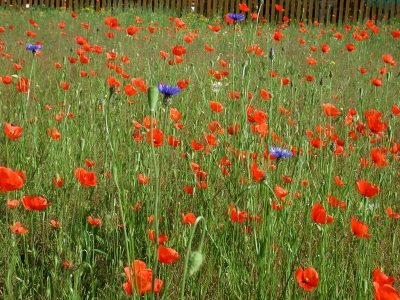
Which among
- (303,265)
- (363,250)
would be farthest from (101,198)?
(363,250)

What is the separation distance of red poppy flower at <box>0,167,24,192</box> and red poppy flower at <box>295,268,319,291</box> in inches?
31.3

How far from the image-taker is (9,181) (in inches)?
57.2

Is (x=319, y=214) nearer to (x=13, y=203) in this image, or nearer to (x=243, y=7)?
(x=13, y=203)

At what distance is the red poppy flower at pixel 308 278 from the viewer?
53.5 inches

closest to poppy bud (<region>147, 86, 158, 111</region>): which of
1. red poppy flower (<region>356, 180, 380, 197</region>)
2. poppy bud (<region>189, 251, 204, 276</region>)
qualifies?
poppy bud (<region>189, 251, 204, 276</region>)

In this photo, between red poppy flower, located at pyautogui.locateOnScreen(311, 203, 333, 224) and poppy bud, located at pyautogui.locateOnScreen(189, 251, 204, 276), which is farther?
red poppy flower, located at pyautogui.locateOnScreen(311, 203, 333, 224)

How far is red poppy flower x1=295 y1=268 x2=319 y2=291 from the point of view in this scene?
1358 millimetres

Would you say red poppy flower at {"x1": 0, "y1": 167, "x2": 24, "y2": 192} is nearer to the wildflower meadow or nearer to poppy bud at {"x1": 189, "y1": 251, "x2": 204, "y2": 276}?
the wildflower meadow

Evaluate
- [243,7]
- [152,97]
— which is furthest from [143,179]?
[243,7]

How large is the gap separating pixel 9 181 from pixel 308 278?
861mm

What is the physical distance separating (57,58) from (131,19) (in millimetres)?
4055

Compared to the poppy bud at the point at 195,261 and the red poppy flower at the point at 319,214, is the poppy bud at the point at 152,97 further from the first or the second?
the red poppy flower at the point at 319,214

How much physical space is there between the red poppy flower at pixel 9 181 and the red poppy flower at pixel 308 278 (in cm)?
80

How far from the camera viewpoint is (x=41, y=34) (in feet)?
25.5
